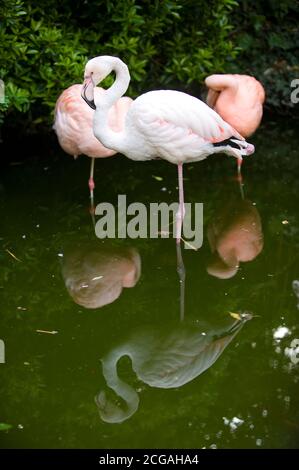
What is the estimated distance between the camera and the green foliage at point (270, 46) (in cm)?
834

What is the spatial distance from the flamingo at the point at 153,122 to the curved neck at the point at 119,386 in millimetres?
1480

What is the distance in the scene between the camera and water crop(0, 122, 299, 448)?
4.04 metres

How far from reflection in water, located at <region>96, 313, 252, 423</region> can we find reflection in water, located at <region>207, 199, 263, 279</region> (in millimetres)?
615

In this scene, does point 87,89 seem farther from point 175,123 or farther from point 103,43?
point 103,43

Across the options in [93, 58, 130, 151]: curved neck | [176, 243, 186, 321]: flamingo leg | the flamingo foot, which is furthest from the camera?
the flamingo foot

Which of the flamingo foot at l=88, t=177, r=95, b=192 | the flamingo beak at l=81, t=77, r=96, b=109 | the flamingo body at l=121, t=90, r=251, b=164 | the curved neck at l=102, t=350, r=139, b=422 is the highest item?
the flamingo beak at l=81, t=77, r=96, b=109

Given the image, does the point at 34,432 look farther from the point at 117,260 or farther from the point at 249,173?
the point at 249,173

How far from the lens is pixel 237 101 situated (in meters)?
6.73

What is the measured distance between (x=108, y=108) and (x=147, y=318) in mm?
1452

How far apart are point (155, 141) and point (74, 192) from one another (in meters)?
1.43

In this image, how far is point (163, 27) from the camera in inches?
303

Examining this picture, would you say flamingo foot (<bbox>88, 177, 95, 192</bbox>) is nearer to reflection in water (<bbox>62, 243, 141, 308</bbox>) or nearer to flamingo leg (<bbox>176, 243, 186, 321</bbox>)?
reflection in water (<bbox>62, 243, 141, 308</bbox>)
